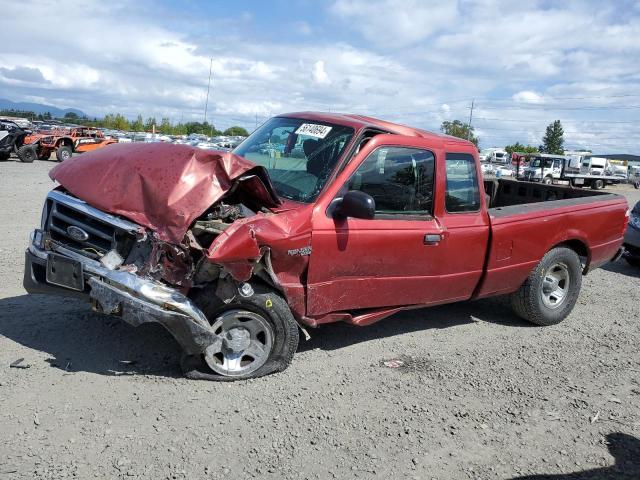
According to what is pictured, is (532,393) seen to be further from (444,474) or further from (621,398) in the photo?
(444,474)

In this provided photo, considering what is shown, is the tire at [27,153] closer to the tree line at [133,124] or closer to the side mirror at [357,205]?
the side mirror at [357,205]

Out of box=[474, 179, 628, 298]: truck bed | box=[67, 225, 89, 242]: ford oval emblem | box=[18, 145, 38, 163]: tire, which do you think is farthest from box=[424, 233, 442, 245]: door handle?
box=[18, 145, 38, 163]: tire

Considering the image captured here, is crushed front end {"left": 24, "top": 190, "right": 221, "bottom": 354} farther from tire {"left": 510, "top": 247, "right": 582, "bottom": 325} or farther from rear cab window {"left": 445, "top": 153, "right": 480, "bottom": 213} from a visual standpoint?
tire {"left": 510, "top": 247, "right": 582, "bottom": 325}

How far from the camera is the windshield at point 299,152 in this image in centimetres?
435

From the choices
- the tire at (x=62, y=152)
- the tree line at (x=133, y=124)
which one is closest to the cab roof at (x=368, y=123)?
the tire at (x=62, y=152)

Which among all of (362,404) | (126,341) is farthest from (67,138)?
(362,404)

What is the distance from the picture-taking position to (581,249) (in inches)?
241

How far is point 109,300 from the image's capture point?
354 cm

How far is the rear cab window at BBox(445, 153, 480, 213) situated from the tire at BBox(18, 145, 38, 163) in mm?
20937

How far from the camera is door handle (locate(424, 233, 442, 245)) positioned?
4609 millimetres

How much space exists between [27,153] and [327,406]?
21.6 m

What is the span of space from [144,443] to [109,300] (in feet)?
2.99

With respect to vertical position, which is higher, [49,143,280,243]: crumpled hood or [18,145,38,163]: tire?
[49,143,280,243]: crumpled hood

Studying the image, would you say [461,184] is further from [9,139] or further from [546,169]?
[546,169]
